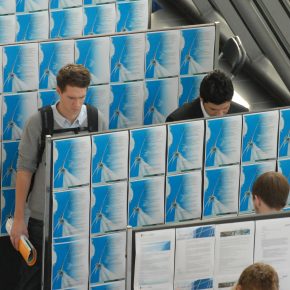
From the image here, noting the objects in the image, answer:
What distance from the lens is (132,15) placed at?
1056 centimetres

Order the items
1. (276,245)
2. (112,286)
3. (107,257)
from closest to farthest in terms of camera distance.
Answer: (276,245)
(107,257)
(112,286)

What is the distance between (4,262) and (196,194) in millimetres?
1809

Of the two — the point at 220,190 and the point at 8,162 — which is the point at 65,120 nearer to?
the point at 8,162

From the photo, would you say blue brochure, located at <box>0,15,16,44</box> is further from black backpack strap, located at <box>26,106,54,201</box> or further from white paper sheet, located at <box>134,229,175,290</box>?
white paper sheet, located at <box>134,229,175,290</box>

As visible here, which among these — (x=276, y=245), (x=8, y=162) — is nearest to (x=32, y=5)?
(x=8, y=162)

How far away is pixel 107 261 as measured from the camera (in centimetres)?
745

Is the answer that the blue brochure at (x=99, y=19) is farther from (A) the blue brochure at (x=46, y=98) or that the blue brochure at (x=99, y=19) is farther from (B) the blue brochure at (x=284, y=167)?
(B) the blue brochure at (x=284, y=167)

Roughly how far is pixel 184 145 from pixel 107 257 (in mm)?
928

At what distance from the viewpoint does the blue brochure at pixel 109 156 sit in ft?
23.5

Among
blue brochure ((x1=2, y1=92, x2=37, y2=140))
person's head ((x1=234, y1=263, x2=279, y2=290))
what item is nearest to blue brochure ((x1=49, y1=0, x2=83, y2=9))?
blue brochure ((x1=2, y1=92, x2=37, y2=140))

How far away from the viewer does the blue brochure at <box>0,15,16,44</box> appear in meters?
10.3

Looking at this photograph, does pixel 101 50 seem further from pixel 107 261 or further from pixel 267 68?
pixel 267 68

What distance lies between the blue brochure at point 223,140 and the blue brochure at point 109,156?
2.00ft

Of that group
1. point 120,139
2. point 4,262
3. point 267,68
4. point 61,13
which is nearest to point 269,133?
point 120,139
